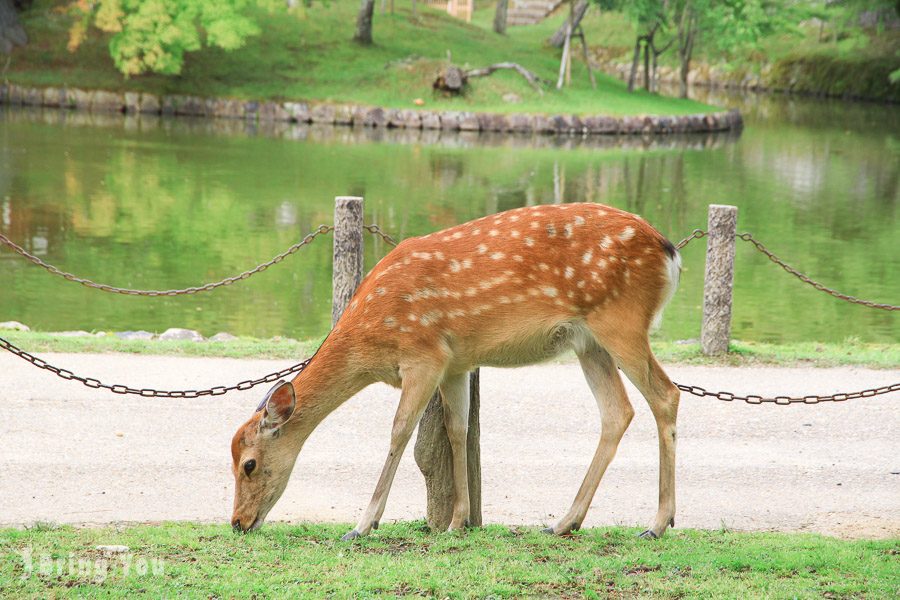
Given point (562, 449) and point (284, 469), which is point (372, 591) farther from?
point (562, 449)

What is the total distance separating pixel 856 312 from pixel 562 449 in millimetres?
8605

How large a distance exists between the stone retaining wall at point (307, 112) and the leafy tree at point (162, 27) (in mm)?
1236

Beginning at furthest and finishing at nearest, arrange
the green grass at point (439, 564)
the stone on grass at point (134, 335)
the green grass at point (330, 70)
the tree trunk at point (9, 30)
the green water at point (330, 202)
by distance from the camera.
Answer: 1. the tree trunk at point (9, 30)
2. the green grass at point (330, 70)
3. the green water at point (330, 202)
4. the stone on grass at point (134, 335)
5. the green grass at point (439, 564)

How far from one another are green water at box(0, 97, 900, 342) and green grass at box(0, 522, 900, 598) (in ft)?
23.9

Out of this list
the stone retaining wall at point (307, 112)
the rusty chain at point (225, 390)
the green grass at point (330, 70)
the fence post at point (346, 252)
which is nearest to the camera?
the rusty chain at point (225, 390)

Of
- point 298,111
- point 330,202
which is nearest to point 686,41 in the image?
point 298,111

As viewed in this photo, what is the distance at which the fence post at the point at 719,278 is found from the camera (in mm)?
10391

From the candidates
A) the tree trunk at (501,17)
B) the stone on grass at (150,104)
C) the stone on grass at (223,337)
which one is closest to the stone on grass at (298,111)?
the stone on grass at (150,104)

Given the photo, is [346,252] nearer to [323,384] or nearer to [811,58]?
[323,384]

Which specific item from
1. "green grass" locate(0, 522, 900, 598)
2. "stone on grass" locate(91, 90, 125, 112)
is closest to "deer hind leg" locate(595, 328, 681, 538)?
"green grass" locate(0, 522, 900, 598)

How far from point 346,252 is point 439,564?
5148 millimetres

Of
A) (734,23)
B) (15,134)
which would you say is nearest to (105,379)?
(15,134)

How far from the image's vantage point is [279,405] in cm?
565

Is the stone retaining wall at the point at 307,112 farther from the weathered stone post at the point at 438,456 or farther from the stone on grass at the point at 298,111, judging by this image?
the weathered stone post at the point at 438,456
